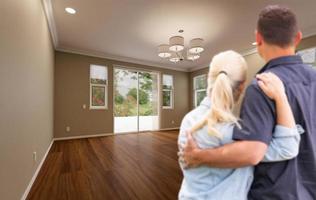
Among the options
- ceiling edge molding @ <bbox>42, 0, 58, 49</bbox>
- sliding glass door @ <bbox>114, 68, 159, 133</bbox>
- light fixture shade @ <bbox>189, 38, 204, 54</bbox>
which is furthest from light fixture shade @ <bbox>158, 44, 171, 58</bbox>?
sliding glass door @ <bbox>114, 68, 159, 133</bbox>

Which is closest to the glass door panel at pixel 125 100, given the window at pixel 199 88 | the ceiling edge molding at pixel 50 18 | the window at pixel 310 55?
the ceiling edge molding at pixel 50 18

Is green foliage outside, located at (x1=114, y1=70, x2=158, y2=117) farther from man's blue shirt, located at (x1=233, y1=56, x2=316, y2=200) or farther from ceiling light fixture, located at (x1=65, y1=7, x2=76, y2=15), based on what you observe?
man's blue shirt, located at (x1=233, y1=56, x2=316, y2=200)

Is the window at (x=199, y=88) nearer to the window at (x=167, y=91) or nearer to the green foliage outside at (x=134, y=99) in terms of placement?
the window at (x=167, y=91)

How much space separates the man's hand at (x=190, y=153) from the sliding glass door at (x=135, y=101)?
220 inches

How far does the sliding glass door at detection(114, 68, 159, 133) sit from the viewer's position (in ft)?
20.1

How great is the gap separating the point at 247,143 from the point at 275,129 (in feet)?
0.38

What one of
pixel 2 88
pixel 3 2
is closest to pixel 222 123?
pixel 2 88

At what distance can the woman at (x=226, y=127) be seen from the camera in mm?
525

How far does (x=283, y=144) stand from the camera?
520 millimetres

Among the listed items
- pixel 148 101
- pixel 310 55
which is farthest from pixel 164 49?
pixel 310 55

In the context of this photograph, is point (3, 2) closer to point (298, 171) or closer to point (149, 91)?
point (298, 171)

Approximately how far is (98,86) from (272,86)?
5705 millimetres

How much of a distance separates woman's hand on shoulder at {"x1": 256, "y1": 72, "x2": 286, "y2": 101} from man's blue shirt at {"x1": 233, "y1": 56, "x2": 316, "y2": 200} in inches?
0.6

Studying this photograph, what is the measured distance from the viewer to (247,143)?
1.69 ft
